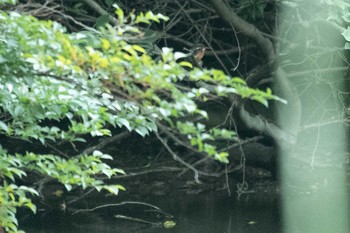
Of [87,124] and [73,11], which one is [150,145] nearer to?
[73,11]

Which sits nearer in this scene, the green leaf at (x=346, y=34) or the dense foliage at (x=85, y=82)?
the dense foliage at (x=85, y=82)

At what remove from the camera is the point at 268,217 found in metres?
5.30

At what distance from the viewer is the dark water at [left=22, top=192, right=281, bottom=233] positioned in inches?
200

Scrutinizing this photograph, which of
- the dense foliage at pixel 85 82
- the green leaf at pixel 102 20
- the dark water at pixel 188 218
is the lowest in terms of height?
the dark water at pixel 188 218

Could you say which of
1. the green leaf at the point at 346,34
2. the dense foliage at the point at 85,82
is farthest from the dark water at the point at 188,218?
the dense foliage at the point at 85,82

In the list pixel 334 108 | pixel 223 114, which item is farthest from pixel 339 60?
pixel 223 114

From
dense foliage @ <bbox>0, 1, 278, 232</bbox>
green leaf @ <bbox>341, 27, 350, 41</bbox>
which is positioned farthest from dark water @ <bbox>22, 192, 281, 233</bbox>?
dense foliage @ <bbox>0, 1, 278, 232</bbox>

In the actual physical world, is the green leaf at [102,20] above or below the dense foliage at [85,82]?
below

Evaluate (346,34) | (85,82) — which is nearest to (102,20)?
(346,34)

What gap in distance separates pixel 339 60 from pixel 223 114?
107 cm

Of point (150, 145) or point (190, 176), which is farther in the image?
point (150, 145)

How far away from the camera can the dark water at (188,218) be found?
5086 mm

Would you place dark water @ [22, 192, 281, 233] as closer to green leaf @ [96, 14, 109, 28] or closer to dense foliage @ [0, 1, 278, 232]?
green leaf @ [96, 14, 109, 28]

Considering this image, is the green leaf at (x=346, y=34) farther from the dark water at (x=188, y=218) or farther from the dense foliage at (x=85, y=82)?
the dense foliage at (x=85, y=82)
